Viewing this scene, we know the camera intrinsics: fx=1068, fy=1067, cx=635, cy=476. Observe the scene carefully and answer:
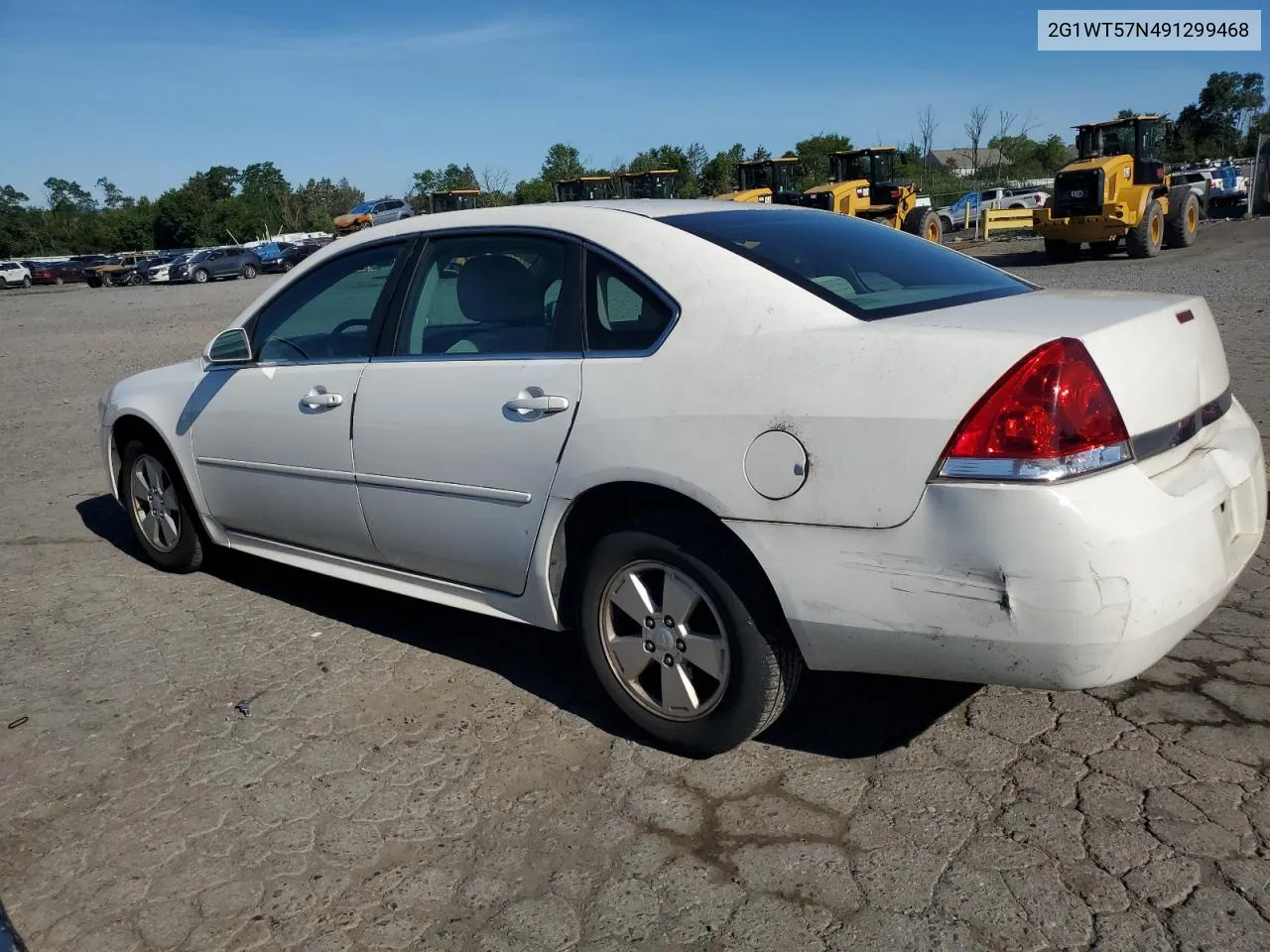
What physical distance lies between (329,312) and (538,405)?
151cm

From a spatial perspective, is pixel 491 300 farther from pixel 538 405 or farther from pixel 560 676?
pixel 560 676

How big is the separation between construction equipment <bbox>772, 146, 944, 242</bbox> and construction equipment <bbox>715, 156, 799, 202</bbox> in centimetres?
65

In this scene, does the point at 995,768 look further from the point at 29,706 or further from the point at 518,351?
the point at 29,706

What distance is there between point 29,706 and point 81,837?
1.09 metres

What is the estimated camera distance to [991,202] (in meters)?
38.1

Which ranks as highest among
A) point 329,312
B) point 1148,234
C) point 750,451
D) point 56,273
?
point 56,273

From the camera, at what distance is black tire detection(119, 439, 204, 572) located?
491 cm

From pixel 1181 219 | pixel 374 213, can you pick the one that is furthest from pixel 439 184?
pixel 1181 219

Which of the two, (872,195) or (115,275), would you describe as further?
(115,275)

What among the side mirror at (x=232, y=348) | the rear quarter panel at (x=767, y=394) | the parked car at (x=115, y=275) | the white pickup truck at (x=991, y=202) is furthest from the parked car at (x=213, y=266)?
the rear quarter panel at (x=767, y=394)

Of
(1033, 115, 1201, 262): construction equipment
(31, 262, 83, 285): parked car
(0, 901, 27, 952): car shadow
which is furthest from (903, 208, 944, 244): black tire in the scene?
(31, 262, 83, 285): parked car

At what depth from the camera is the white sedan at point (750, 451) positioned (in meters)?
2.44

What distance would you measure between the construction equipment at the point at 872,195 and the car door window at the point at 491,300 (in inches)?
869

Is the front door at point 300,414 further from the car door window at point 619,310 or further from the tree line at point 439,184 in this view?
the tree line at point 439,184
